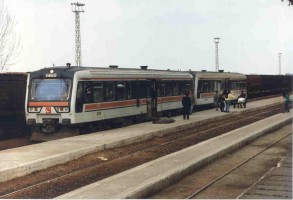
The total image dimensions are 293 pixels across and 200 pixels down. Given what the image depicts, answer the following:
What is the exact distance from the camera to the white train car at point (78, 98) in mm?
18453

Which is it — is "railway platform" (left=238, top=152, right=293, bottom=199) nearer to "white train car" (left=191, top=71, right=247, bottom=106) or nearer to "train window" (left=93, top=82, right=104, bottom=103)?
"train window" (left=93, top=82, right=104, bottom=103)

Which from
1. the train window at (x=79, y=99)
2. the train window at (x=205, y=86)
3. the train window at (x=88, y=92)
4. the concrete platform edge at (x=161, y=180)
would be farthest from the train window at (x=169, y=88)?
the concrete platform edge at (x=161, y=180)

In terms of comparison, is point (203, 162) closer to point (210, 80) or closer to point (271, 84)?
point (210, 80)

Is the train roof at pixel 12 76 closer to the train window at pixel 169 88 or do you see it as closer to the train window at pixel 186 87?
the train window at pixel 169 88

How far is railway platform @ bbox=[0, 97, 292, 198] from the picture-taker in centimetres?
973

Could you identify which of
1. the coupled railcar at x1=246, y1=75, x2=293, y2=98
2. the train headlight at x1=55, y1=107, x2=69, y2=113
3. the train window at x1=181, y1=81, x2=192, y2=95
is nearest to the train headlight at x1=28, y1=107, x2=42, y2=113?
the train headlight at x1=55, y1=107, x2=69, y2=113

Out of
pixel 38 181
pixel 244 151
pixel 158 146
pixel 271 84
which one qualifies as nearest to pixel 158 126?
pixel 158 146

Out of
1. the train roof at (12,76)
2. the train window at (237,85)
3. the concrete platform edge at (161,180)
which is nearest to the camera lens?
the concrete platform edge at (161,180)

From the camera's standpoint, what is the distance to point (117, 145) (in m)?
17.0

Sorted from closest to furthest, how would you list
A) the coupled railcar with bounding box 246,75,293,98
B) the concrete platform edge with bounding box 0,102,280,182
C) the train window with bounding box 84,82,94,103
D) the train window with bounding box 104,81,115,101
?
the concrete platform edge with bounding box 0,102,280,182 → the train window with bounding box 84,82,94,103 → the train window with bounding box 104,81,115,101 → the coupled railcar with bounding box 246,75,293,98

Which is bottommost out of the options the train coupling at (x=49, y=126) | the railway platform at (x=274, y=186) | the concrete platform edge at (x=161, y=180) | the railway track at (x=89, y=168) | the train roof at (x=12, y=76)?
the railway platform at (x=274, y=186)

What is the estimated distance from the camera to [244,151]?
1656 cm

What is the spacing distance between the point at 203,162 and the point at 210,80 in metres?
22.2

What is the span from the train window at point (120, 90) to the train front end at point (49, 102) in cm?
327
